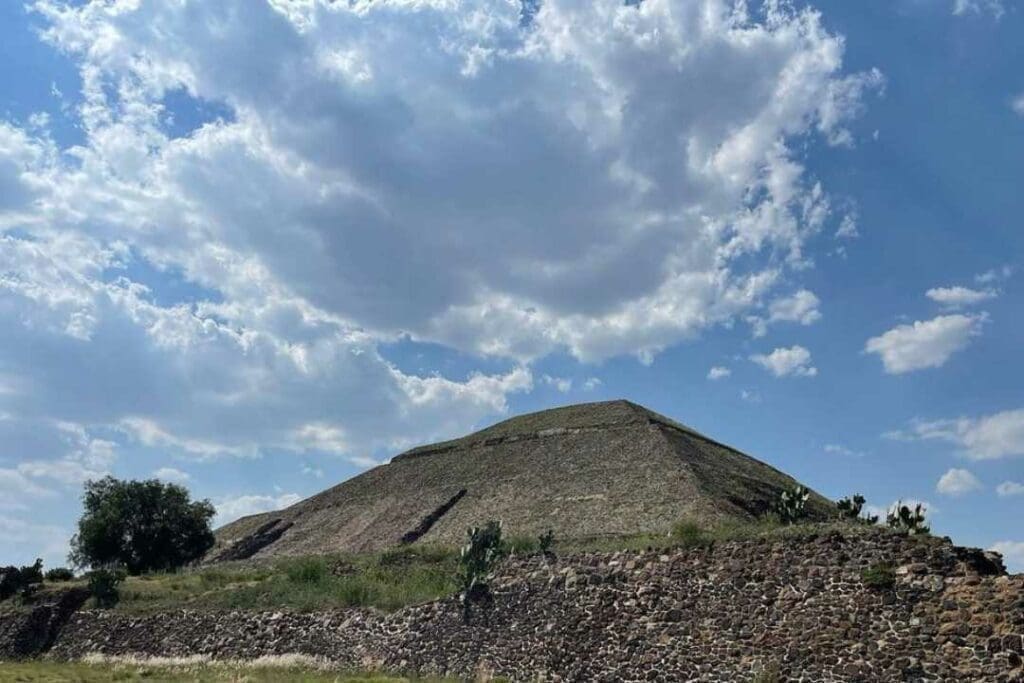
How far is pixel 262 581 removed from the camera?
1505 inches

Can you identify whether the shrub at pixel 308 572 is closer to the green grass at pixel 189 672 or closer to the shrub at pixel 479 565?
the green grass at pixel 189 672

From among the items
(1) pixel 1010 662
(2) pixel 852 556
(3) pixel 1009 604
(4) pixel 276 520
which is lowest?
(1) pixel 1010 662

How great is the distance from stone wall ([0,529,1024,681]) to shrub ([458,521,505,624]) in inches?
17.5

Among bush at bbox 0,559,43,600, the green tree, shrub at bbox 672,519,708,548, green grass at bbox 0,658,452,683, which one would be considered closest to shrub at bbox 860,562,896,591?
shrub at bbox 672,519,708,548

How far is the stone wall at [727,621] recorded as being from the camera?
1709cm

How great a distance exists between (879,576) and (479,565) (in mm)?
12310

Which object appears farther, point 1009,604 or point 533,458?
point 533,458

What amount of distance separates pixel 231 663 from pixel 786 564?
65.9 feet

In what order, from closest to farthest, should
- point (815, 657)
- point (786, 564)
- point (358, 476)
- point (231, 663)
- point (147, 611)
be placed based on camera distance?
1. point (815, 657)
2. point (786, 564)
3. point (231, 663)
4. point (147, 611)
5. point (358, 476)

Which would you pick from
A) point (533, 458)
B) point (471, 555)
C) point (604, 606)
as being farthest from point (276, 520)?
point (604, 606)

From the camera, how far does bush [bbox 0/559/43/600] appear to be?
4434 centimetres

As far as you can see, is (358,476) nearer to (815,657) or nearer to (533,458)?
(533,458)

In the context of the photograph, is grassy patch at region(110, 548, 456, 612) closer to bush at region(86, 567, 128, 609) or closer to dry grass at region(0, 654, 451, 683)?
bush at region(86, 567, 128, 609)

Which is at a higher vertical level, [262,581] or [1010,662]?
[262,581]
